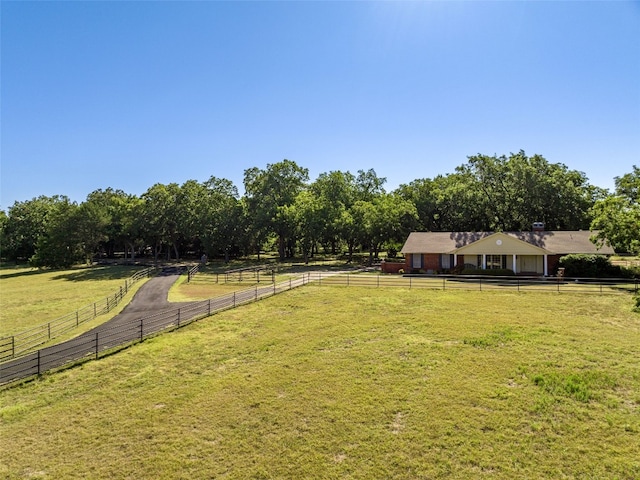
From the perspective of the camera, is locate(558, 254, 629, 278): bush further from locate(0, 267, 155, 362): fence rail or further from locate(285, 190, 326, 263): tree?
locate(0, 267, 155, 362): fence rail

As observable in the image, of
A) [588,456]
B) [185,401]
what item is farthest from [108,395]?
[588,456]

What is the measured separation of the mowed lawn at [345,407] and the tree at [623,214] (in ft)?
52.4

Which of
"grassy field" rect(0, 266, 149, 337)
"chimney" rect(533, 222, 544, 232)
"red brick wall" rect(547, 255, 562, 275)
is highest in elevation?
"chimney" rect(533, 222, 544, 232)

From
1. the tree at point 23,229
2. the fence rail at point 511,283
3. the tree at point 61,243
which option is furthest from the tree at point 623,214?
the tree at point 23,229

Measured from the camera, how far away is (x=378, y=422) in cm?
912

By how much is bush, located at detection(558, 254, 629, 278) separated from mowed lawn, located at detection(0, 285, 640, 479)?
1751 centimetres

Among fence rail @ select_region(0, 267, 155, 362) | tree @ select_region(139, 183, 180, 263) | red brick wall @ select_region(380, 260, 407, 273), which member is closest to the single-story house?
red brick wall @ select_region(380, 260, 407, 273)

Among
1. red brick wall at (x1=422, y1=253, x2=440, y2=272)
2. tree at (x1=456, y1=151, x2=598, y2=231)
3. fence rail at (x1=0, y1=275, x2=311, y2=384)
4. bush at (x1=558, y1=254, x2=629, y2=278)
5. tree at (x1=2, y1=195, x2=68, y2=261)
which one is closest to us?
fence rail at (x1=0, y1=275, x2=311, y2=384)

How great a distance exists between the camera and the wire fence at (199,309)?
13883 millimetres

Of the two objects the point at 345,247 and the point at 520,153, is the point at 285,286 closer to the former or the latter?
the point at 520,153

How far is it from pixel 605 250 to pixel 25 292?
53.7m

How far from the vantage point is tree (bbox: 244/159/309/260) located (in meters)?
59.6

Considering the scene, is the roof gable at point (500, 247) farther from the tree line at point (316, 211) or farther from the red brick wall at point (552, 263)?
the tree line at point (316, 211)

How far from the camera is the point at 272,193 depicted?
62500 millimetres
